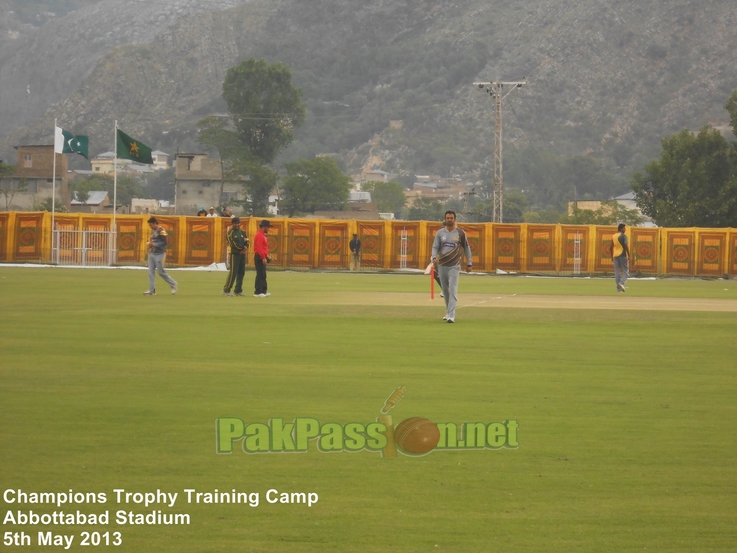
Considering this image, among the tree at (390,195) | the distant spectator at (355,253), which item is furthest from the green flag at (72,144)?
the tree at (390,195)

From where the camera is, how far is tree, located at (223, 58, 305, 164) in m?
142

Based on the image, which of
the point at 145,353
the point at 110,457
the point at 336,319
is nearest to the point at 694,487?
the point at 110,457

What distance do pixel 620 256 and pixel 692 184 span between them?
2144 inches

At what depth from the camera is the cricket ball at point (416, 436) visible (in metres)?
8.91

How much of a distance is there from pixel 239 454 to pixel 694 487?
132 inches

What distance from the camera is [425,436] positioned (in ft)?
30.2

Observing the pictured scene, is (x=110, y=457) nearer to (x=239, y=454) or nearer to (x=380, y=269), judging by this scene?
(x=239, y=454)

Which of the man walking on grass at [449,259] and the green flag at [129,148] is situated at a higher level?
the green flag at [129,148]

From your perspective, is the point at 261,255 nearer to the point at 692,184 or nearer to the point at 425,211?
the point at 692,184

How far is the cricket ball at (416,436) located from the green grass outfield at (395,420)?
93 millimetres

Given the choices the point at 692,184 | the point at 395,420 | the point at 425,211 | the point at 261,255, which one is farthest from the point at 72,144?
the point at 425,211

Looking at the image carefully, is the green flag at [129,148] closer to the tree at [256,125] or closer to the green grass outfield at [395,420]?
the green grass outfield at [395,420]

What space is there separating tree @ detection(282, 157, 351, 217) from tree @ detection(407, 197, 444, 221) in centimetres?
1945

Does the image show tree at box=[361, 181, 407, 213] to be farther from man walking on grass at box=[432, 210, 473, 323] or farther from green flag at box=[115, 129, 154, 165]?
man walking on grass at box=[432, 210, 473, 323]
